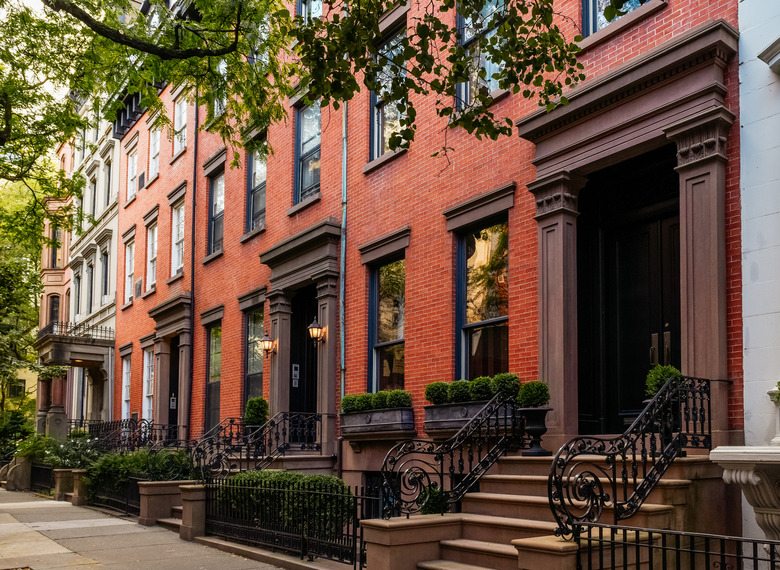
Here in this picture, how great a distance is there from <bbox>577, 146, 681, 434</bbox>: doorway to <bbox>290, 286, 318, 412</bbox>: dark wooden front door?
7.34m

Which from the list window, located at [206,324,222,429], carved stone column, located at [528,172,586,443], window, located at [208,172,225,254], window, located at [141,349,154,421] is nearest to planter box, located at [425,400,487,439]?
carved stone column, located at [528,172,586,443]

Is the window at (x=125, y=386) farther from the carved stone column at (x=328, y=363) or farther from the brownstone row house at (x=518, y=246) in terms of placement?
the carved stone column at (x=328, y=363)

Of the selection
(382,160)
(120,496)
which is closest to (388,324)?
(382,160)

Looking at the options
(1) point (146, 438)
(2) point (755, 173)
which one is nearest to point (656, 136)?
(2) point (755, 173)

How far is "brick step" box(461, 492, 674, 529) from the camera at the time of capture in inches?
287

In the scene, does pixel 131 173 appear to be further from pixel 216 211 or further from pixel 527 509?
pixel 527 509

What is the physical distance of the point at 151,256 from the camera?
2467 centimetres

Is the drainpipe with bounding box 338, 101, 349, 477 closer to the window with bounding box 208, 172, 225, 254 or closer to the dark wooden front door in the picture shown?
the dark wooden front door

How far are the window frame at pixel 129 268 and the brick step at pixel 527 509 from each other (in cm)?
1936

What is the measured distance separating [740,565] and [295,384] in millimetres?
10396

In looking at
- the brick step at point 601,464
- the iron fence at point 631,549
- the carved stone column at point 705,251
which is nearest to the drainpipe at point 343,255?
the brick step at point 601,464

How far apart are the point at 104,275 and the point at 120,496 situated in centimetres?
1520

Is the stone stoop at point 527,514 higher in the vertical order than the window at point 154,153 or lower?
lower

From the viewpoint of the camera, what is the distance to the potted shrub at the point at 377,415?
12.4 m
